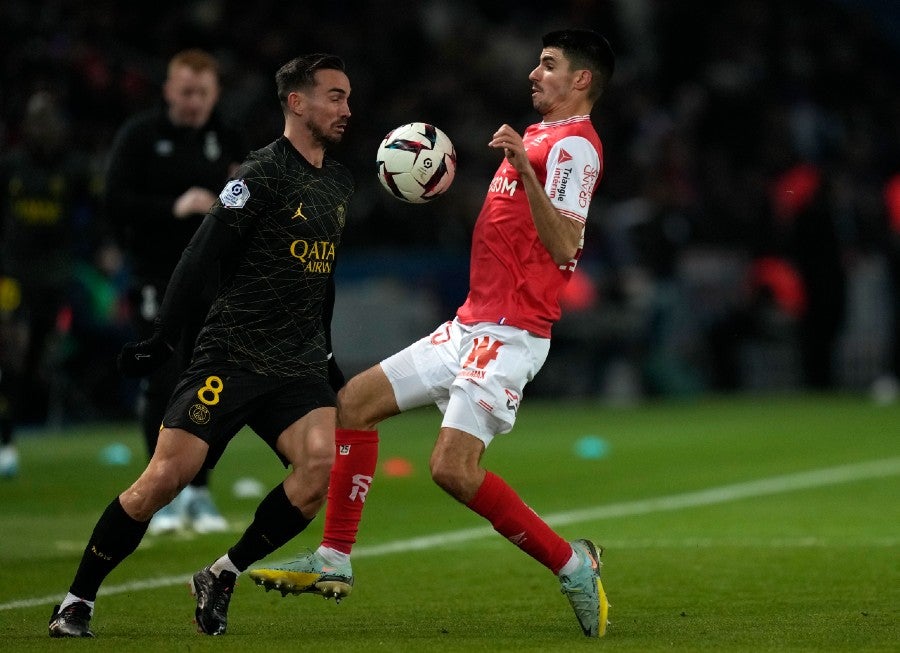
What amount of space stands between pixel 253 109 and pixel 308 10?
263 cm

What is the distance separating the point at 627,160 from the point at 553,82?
1482cm

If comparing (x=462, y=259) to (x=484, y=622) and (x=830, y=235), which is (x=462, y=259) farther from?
(x=484, y=622)

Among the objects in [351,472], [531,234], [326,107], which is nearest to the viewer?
[326,107]

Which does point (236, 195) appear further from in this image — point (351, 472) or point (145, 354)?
point (351, 472)

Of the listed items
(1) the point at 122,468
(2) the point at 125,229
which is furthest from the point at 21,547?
(1) the point at 122,468

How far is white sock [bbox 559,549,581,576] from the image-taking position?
6512 millimetres

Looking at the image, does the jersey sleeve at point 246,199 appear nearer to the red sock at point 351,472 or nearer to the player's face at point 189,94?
the red sock at point 351,472

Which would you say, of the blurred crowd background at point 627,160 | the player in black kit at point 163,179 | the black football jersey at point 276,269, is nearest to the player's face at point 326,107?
the black football jersey at point 276,269

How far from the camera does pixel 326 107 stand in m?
6.64

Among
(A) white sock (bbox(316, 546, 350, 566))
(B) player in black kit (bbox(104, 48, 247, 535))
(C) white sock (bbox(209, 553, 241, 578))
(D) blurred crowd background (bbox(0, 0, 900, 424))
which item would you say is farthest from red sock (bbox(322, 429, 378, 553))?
(D) blurred crowd background (bbox(0, 0, 900, 424))

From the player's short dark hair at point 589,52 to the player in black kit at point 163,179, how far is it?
9.17ft

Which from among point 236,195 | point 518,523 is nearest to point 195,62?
point 236,195

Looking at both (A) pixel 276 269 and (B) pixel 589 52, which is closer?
(A) pixel 276 269

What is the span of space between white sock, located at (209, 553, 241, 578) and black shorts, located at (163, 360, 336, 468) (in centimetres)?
44
